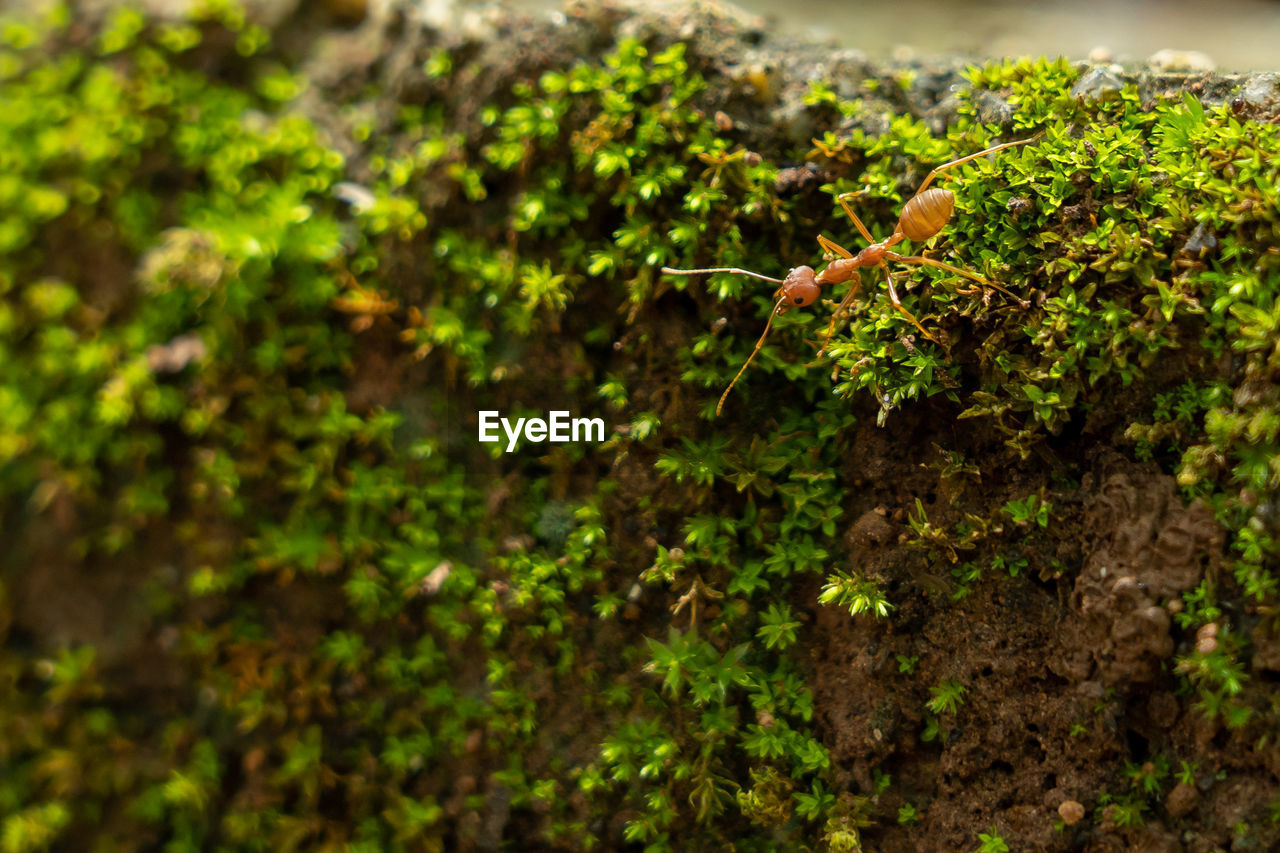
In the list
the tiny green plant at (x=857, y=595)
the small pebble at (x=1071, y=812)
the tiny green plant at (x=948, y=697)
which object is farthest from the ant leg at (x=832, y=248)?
the small pebble at (x=1071, y=812)

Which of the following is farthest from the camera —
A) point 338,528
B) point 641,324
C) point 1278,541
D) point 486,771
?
point 338,528

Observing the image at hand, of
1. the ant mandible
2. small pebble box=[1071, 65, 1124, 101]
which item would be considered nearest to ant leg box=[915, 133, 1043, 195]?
the ant mandible

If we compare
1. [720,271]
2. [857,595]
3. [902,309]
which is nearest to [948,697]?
[857,595]

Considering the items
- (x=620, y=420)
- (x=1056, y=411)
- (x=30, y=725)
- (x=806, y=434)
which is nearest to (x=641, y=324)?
(x=620, y=420)

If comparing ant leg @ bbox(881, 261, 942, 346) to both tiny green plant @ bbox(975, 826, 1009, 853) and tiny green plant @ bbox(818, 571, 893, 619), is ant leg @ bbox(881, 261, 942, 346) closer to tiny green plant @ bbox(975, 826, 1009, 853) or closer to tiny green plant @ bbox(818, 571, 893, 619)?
tiny green plant @ bbox(818, 571, 893, 619)

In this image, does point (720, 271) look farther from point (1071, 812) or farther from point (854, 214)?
point (1071, 812)

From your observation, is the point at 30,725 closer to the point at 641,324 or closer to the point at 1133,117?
the point at 641,324

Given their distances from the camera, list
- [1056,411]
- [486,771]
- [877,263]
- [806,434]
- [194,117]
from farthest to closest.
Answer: [194,117] < [486,771] < [806,434] < [877,263] < [1056,411]
